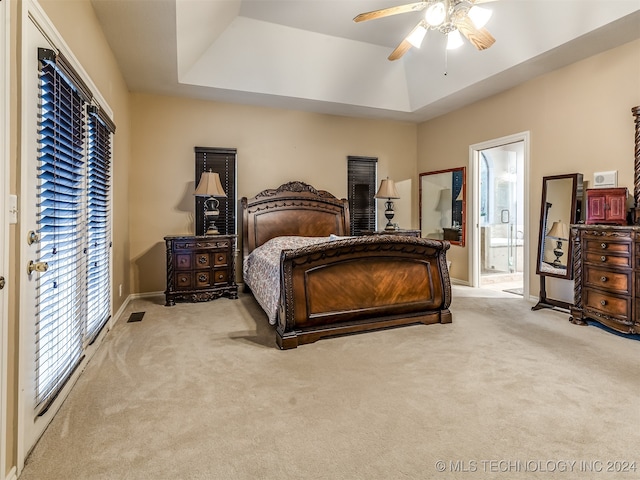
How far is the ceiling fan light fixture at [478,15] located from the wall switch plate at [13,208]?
120 inches

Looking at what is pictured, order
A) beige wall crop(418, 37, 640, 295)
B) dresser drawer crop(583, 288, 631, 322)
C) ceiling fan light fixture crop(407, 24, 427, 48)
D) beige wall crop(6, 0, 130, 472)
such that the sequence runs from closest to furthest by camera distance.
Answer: beige wall crop(6, 0, 130, 472), ceiling fan light fixture crop(407, 24, 427, 48), dresser drawer crop(583, 288, 631, 322), beige wall crop(418, 37, 640, 295)

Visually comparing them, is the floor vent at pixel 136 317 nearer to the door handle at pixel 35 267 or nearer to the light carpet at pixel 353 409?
the light carpet at pixel 353 409

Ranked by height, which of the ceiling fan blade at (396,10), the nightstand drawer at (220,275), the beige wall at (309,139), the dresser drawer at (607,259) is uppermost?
the ceiling fan blade at (396,10)

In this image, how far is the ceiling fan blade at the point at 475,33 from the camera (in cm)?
270

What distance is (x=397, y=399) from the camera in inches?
77.6

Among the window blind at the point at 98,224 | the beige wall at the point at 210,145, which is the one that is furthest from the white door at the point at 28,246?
the beige wall at the point at 210,145

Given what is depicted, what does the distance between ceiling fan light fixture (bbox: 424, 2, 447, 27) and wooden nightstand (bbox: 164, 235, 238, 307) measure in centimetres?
311

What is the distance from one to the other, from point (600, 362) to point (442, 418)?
60.3 inches

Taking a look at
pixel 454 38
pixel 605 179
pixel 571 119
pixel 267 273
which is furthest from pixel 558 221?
pixel 267 273

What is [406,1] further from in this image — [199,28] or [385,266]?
[385,266]

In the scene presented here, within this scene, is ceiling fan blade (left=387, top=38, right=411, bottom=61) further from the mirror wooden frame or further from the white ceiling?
the mirror wooden frame

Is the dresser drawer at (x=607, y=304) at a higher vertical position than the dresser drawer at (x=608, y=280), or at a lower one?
lower

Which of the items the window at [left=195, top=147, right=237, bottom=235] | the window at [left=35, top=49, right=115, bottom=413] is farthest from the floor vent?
the window at [left=195, top=147, right=237, bottom=235]

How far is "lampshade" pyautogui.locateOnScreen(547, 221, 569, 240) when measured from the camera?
153 inches
